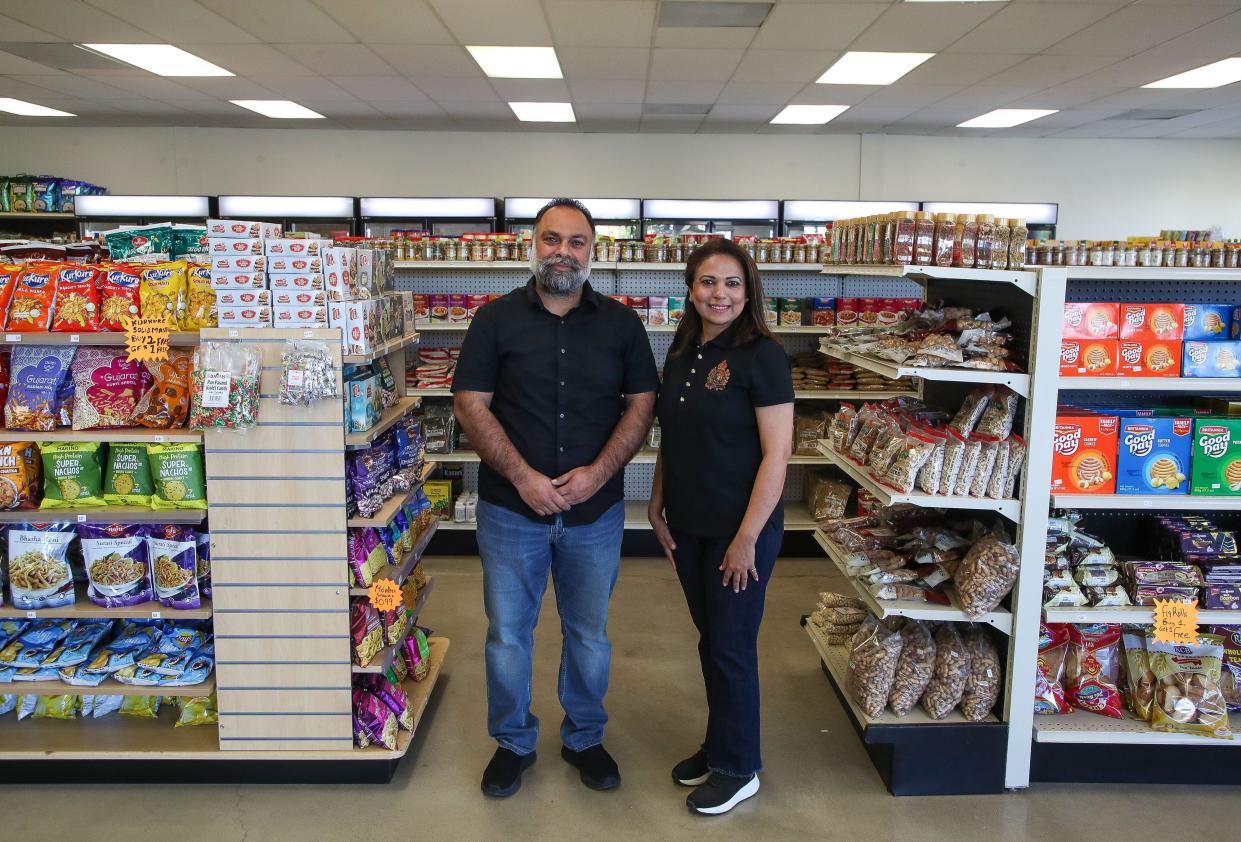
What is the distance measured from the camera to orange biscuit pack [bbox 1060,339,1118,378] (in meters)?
2.77

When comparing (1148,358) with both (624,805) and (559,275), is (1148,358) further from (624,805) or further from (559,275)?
(624,805)

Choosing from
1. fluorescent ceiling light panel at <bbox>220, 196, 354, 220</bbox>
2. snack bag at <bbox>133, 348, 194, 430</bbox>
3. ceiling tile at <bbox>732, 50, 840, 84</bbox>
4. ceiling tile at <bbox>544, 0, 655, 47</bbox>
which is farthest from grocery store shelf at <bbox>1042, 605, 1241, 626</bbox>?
fluorescent ceiling light panel at <bbox>220, 196, 354, 220</bbox>

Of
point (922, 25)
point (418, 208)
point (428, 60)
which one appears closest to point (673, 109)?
point (428, 60)

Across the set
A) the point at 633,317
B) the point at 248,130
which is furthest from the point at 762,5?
the point at 248,130

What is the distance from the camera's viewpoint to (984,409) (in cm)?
288

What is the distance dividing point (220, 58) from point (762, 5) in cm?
392

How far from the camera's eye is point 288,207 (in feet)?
28.3

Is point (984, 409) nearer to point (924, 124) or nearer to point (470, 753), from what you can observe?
point (470, 753)

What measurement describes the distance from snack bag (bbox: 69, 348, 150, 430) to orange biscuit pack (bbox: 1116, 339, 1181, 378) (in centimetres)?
329

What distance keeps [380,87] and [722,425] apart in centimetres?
570

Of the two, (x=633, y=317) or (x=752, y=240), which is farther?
(x=752, y=240)

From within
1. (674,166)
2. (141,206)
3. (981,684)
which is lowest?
(981,684)

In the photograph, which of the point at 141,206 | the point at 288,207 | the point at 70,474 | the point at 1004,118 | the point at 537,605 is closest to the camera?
the point at 70,474

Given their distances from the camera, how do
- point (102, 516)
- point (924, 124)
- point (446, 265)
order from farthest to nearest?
point (924, 124), point (446, 265), point (102, 516)
